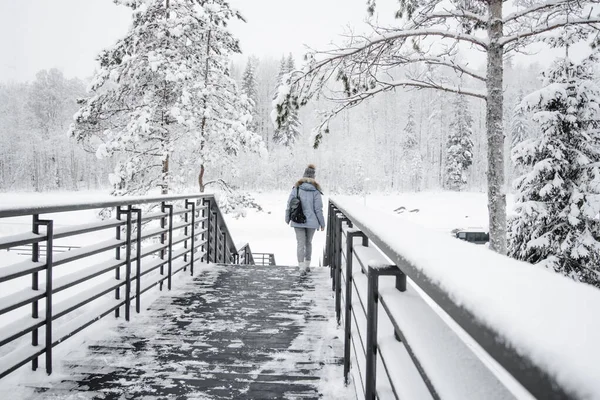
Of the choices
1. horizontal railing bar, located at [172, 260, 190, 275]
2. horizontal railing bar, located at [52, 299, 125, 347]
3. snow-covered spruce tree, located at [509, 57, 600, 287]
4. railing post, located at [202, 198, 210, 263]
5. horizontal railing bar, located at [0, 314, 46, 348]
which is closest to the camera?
horizontal railing bar, located at [0, 314, 46, 348]

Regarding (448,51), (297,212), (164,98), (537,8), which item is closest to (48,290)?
(297,212)

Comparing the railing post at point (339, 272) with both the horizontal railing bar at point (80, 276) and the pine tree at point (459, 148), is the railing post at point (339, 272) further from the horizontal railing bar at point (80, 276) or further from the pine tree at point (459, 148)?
the pine tree at point (459, 148)

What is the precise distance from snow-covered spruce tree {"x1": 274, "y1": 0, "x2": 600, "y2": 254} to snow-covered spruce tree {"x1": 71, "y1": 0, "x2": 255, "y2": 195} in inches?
199

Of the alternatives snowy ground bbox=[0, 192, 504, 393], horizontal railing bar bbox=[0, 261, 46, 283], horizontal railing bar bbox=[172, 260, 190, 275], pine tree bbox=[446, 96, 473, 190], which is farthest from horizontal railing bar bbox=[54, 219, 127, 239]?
pine tree bbox=[446, 96, 473, 190]

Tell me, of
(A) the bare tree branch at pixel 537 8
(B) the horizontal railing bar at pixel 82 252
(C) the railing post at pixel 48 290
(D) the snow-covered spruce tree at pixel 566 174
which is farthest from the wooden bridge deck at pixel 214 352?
(D) the snow-covered spruce tree at pixel 566 174

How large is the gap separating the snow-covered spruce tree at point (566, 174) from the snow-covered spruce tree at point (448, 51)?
10.3 ft

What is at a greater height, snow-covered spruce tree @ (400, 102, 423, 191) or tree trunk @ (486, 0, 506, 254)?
snow-covered spruce tree @ (400, 102, 423, 191)

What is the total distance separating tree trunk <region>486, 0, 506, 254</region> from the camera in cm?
725

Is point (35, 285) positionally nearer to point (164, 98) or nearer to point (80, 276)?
point (80, 276)

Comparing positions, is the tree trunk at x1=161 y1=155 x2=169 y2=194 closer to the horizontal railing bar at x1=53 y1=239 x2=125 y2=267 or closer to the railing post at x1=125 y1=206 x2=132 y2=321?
the railing post at x1=125 y1=206 x2=132 y2=321

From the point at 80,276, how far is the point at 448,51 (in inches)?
317

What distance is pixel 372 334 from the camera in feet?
5.26

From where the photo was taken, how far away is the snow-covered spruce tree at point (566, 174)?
1071cm

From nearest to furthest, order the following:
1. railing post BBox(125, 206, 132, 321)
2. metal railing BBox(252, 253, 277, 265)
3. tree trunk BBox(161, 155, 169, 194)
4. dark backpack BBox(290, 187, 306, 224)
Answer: railing post BBox(125, 206, 132, 321)
dark backpack BBox(290, 187, 306, 224)
tree trunk BBox(161, 155, 169, 194)
metal railing BBox(252, 253, 277, 265)
